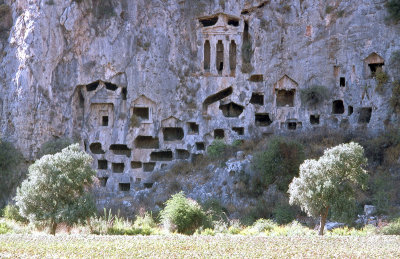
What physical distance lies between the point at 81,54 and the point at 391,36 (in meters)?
18.7

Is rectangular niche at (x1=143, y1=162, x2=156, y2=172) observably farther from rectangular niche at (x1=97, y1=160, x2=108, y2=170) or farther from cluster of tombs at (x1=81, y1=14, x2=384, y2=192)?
rectangular niche at (x1=97, y1=160, x2=108, y2=170)

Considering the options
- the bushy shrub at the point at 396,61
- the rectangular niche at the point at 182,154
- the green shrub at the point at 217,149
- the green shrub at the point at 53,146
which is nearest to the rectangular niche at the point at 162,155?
the rectangular niche at the point at 182,154

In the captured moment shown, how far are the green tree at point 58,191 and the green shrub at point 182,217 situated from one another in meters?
2.68

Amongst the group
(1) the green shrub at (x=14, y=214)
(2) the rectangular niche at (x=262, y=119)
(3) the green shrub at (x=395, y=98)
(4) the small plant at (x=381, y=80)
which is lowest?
(1) the green shrub at (x=14, y=214)

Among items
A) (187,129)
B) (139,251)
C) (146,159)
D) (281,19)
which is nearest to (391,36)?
(281,19)

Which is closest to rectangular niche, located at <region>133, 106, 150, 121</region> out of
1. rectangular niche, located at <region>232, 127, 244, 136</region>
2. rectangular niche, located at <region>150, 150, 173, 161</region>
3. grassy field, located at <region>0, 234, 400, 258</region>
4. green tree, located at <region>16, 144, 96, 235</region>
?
rectangular niche, located at <region>150, 150, 173, 161</region>

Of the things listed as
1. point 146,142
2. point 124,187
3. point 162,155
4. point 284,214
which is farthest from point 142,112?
point 284,214

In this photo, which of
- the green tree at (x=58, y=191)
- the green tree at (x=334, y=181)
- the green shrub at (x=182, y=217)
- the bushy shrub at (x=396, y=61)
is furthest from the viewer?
the bushy shrub at (x=396, y=61)

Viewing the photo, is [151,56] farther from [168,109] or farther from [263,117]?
[263,117]

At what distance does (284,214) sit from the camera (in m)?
23.8

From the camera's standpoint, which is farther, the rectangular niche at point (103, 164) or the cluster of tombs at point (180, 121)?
the rectangular niche at point (103, 164)

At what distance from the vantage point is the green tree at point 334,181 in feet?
59.9

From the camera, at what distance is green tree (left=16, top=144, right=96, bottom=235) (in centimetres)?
1902

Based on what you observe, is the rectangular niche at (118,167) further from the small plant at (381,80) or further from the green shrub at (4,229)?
the small plant at (381,80)
